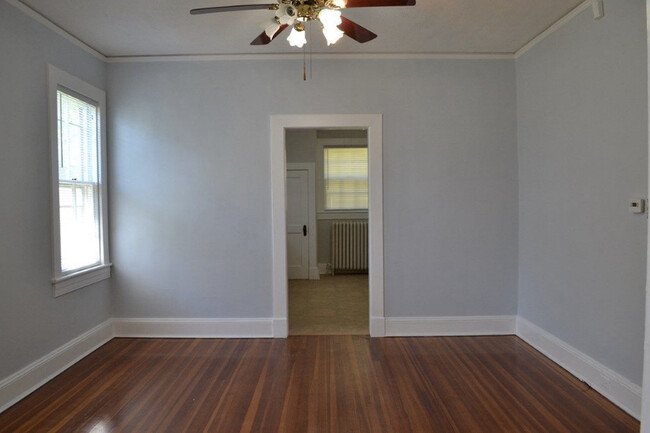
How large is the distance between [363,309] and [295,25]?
10.7 ft

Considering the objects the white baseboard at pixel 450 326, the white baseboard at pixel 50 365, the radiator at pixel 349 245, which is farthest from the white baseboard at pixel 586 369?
the white baseboard at pixel 50 365

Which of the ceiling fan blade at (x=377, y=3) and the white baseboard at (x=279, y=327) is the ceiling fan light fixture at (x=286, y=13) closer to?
the ceiling fan blade at (x=377, y=3)

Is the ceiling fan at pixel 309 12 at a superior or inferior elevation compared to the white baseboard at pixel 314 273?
superior

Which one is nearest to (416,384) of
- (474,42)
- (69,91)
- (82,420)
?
(82,420)

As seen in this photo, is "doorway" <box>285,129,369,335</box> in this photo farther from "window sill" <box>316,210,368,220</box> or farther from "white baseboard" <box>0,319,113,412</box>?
"white baseboard" <box>0,319,113,412</box>

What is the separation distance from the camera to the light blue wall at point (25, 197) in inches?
93.0

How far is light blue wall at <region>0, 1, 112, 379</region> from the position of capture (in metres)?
2.36

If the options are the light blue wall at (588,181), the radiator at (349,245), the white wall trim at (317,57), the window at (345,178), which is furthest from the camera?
the window at (345,178)

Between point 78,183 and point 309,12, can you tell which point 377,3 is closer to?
point 309,12

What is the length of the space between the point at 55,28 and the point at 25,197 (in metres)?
1.35

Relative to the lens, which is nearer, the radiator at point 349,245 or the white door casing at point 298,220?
the white door casing at point 298,220

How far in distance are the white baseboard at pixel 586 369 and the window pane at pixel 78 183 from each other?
13.1ft

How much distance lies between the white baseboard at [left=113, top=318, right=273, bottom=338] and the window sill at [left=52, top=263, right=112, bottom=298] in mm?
509

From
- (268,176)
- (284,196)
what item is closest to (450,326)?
(284,196)
